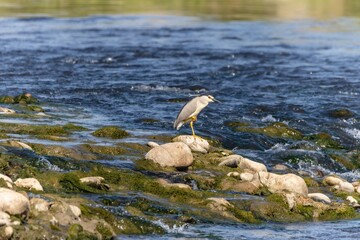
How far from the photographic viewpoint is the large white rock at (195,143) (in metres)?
16.4

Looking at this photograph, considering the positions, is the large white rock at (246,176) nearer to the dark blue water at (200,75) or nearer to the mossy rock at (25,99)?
the dark blue water at (200,75)

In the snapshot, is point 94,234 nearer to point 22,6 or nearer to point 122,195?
point 122,195

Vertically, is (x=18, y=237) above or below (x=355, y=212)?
above

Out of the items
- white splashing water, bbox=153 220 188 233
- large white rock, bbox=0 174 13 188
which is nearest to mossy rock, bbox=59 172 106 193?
large white rock, bbox=0 174 13 188

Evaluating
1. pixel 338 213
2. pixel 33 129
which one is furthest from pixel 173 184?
pixel 33 129

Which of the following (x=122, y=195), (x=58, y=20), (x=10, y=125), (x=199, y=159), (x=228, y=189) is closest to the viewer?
(x=122, y=195)

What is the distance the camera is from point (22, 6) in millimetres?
57844

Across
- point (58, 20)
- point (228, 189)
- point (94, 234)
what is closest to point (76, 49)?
point (58, 20)

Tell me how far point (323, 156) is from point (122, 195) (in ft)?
19.5

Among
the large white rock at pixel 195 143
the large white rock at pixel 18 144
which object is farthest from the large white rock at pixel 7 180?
the large white rock at pixel 195 143

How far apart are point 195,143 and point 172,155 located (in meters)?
1.75

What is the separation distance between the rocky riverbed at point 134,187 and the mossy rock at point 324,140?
2.68 metres

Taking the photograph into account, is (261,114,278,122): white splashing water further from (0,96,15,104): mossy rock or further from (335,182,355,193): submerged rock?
(0,96,15,104): mossy rock

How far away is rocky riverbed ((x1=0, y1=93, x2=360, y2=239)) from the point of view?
36.7 ft
